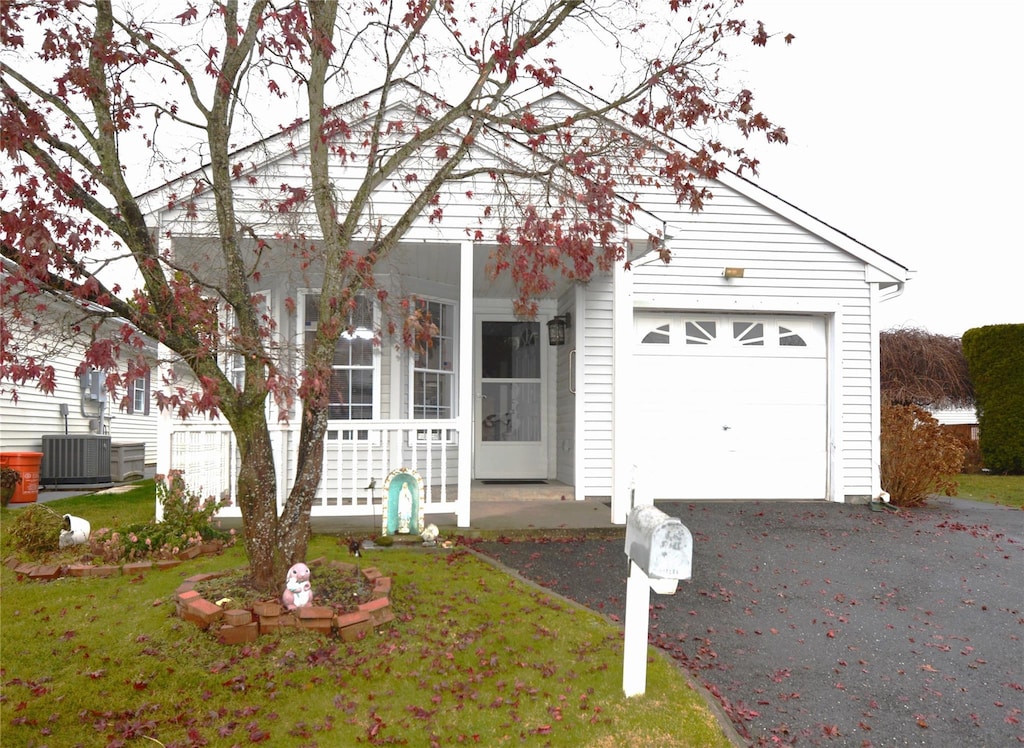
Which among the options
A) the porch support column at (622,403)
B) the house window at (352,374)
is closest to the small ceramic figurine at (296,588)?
the porch support column at (622,403)

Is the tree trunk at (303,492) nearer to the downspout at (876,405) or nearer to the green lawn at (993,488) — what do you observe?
the downspout at (876,405)

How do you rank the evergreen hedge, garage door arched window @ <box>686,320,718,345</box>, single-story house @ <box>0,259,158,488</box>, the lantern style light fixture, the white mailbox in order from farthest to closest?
the evergreen hedge → single-story house @ <box>0,259,158,488</box> → garage door arched window @ <box>686,320,718,345</box> → the lantern style light fixture → the white mailbox

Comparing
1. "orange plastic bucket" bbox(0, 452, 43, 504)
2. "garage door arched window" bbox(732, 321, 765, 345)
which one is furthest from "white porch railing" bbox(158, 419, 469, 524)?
"orange plastic bucket" bbox(0, 452, 43, 504)

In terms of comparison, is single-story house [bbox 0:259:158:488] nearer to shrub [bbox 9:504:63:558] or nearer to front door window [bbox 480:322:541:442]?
shrub [bbox 9:504:63:558]

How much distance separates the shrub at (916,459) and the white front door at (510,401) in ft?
15.0

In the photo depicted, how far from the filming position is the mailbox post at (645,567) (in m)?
3.23

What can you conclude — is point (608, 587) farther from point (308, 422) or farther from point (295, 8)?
point (295, 8)

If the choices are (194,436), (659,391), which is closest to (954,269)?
(659,391)

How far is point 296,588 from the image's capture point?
14.3 feet

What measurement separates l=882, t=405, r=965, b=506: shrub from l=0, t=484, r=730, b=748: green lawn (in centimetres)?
668

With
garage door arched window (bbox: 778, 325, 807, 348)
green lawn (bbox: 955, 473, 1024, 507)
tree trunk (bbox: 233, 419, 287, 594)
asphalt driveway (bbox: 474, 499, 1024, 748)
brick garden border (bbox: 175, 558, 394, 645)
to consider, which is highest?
garage door arched window (bbox: 778, 325, 807, 348)

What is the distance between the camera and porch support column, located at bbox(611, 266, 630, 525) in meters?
7.50

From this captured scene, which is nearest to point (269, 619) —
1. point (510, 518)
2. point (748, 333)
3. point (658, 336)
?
point (510, 518)

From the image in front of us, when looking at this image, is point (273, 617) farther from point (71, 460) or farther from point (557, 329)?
point (71, 460)
